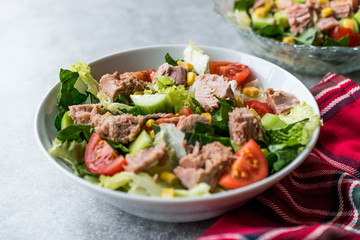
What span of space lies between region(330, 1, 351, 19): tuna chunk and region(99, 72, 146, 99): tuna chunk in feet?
9.13

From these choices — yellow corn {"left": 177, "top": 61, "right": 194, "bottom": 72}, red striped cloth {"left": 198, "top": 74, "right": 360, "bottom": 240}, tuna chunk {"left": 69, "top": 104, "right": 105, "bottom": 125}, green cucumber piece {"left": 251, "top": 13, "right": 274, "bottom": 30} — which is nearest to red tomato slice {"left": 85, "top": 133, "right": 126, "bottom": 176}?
tuna chunk {"left": 69, "top": 104, "right": 105, "bottom": 125}

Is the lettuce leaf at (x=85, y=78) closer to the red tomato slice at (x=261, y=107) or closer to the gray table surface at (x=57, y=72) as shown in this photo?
the gray table surface at (x=57, y=72)

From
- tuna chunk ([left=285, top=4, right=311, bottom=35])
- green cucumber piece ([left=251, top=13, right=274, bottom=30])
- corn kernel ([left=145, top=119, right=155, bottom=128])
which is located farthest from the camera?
green cucumber piece ([left=251, top=13, right=274, bottom=30])

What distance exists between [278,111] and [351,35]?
193 centimetres

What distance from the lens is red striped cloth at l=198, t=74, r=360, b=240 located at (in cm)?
266

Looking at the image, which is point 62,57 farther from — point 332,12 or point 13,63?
point 332,12

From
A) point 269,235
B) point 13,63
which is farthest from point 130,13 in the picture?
point 269,235

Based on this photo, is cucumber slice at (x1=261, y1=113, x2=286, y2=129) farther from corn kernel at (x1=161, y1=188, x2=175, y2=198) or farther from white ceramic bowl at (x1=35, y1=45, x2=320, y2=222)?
corn kernel at (x1=161, y1=188, x2=175, y2=198)

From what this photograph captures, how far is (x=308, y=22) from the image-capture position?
490 cm

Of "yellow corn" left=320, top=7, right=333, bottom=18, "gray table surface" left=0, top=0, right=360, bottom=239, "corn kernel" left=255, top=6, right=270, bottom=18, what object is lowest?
"gray table surface" left=0, top=0, right=360, bottom=239

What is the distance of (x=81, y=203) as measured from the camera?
10.9 ft

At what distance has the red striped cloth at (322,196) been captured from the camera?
8.74ft

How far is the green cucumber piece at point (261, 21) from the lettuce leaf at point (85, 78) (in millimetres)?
2419

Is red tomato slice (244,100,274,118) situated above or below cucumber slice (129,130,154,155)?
below
